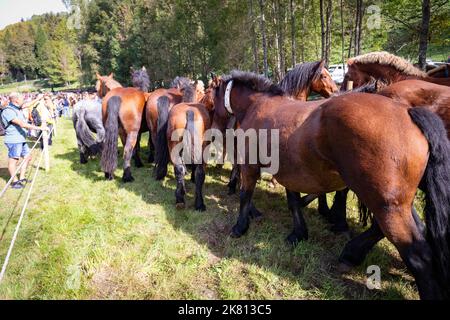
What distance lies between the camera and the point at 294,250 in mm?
3148

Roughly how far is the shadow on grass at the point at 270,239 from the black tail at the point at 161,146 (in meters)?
0.37

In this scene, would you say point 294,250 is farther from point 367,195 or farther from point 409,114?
point 409,114

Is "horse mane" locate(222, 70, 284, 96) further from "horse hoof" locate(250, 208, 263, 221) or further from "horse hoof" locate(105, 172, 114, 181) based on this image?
"horse hoof" locate(105, 172, 114, 181)

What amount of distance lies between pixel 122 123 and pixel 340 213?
187 inches

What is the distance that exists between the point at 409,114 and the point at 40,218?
5133 millimetres

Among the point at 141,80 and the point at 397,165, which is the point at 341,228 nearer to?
the point at 397,165

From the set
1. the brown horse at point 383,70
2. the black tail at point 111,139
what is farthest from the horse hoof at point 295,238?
the black tail at point 111,139

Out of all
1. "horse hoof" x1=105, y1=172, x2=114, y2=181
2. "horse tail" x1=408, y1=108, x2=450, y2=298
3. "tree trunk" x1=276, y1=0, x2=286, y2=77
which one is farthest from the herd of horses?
"tree trunk" x1=276, y1=0, x2=286, y2=77

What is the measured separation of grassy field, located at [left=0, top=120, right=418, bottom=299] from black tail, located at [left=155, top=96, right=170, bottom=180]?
2.13 ft

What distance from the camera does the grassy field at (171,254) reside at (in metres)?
2.64

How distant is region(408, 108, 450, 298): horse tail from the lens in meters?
2.00

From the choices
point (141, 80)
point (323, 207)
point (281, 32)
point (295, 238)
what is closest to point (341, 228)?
point (323, 207)
